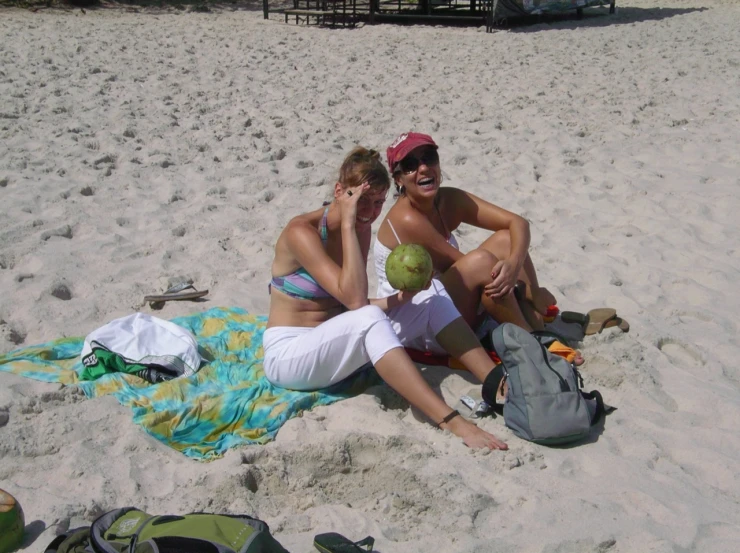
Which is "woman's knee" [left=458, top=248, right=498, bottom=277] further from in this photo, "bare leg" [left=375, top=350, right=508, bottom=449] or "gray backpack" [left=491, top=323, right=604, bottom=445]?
"bare leg" [left=375, top=350, right=508, bottom=449]

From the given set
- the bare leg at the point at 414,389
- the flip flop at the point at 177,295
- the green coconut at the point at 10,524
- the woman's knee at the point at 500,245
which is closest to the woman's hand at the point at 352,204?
the bare leg at the point at 414,389

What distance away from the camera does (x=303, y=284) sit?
136 inches

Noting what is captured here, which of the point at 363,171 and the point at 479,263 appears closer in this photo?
the point at 363,171

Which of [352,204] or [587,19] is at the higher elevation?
[587,19]

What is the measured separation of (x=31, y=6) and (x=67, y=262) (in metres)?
11.5

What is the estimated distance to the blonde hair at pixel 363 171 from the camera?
10.8 ft

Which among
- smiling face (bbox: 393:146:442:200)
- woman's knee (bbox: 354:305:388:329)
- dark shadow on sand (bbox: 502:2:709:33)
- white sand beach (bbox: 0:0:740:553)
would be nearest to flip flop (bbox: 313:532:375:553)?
white sand beach (bbox: 0:0:740:553)

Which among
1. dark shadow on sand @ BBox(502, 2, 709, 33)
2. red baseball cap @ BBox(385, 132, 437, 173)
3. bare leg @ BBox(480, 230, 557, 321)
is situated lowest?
bare leg @ BBox(480, 230, 557, 321)

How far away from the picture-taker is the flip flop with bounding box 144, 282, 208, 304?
13.9 feet

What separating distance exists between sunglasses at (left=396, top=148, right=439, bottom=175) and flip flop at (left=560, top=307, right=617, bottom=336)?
1.11 meters

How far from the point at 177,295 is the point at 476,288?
66.1 inches

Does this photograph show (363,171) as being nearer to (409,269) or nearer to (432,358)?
(409,269)

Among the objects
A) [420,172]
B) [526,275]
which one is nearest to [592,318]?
[526,275]

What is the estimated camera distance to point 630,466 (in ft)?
9.39
